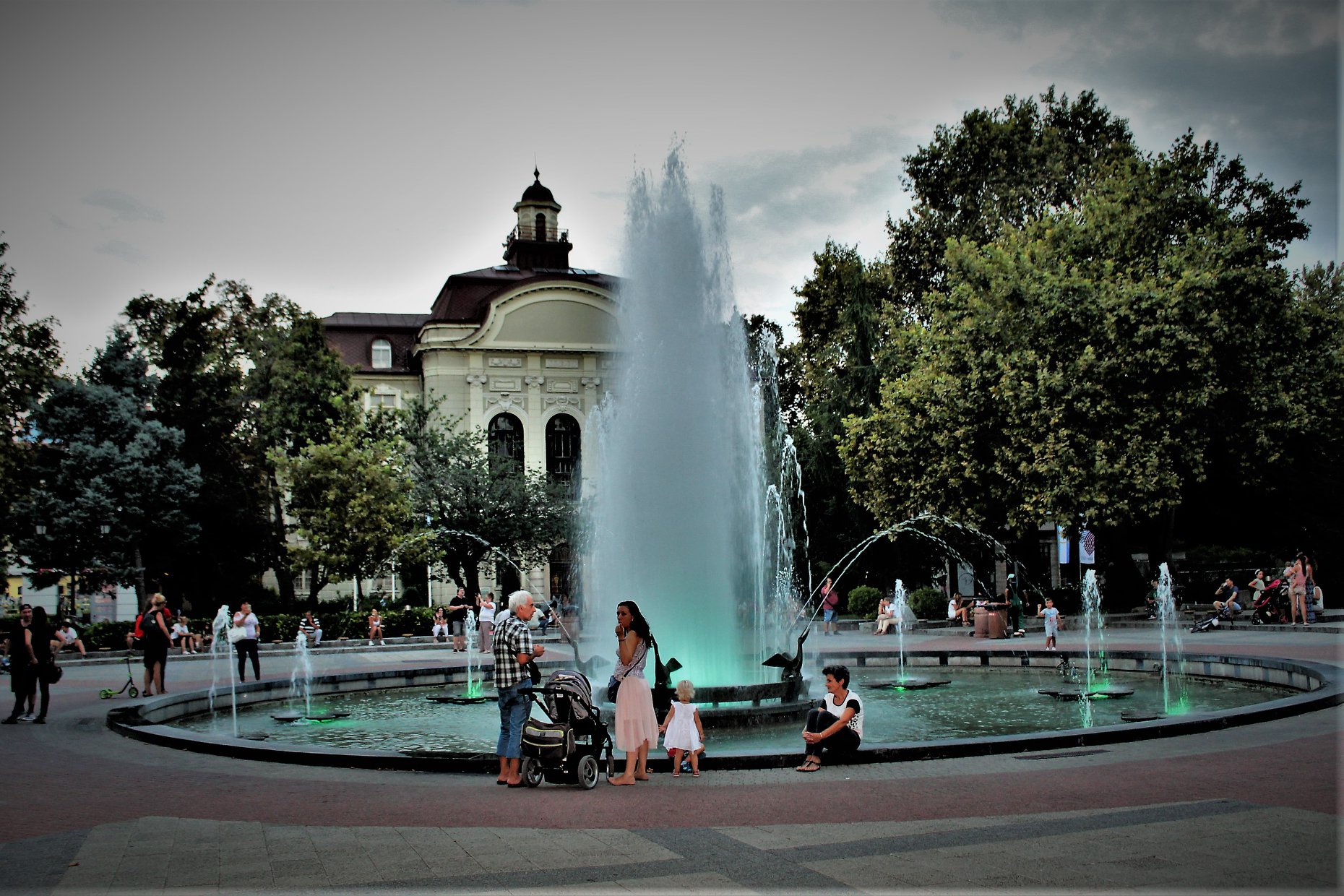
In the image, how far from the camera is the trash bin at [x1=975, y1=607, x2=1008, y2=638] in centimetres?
3067

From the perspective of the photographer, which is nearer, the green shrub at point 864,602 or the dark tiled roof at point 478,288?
the green shrub at point 864,602

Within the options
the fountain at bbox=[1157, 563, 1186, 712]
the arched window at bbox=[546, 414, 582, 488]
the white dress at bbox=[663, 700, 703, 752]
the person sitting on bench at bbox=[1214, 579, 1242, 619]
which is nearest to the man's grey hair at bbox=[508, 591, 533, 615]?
the white dress at bbox=[663, 700, 703, 752]

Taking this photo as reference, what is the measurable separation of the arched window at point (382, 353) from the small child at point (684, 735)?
54057 millimetres

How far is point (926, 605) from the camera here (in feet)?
127

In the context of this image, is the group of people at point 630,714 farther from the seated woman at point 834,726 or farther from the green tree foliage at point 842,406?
the green tree foliage at point 842,406

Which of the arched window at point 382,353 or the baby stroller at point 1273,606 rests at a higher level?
the arched window at point 382,353

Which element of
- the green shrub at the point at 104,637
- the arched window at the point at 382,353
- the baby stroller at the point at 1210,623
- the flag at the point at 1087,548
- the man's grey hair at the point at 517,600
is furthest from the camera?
the arched window at the point at 382,353

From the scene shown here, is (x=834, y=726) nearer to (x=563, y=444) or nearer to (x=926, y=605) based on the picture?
(x=926, y=605)

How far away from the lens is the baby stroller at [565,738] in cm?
990

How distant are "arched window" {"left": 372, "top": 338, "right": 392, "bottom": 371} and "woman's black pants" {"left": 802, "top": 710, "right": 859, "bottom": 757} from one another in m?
54.3

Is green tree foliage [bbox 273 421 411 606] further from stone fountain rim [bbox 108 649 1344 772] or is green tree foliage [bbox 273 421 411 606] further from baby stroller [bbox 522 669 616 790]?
baby stroller [bbox 522 669 616 790]

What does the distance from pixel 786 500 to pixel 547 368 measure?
18.2 meters

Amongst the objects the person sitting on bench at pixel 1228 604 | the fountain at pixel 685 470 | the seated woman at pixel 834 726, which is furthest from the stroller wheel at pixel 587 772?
the person sitting on bench at pixel 1228 604

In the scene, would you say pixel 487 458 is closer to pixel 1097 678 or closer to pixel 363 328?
pixel 363 328
